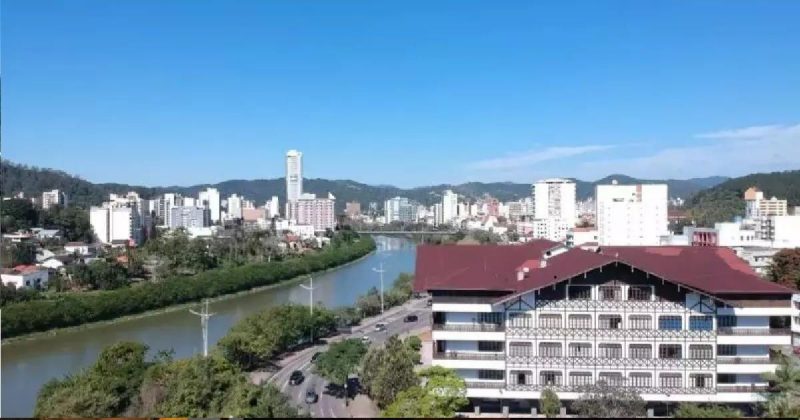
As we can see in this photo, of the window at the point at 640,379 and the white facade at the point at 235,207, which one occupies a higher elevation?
the white facade at the point at 235,207

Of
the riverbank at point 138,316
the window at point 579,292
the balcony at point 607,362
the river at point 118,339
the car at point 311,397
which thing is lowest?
the river at point 118,339

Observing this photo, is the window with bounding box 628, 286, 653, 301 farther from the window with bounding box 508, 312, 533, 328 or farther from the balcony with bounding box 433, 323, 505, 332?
the balcony with bounding box 433, 323, 505, 332

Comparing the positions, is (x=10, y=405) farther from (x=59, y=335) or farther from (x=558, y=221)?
(x=558, y=221)

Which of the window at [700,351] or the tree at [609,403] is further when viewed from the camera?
the window at [700,351]

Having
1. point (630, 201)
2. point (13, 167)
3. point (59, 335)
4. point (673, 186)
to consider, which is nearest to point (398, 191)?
point (673, 186)

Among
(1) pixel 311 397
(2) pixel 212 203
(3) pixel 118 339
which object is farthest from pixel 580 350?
(2) pixel 212 203

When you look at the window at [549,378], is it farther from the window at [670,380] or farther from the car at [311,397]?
the car at [311,397]

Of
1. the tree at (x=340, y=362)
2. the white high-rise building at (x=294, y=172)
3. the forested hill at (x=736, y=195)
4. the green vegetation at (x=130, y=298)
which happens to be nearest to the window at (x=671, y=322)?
the tree at (x=340, y=362)
